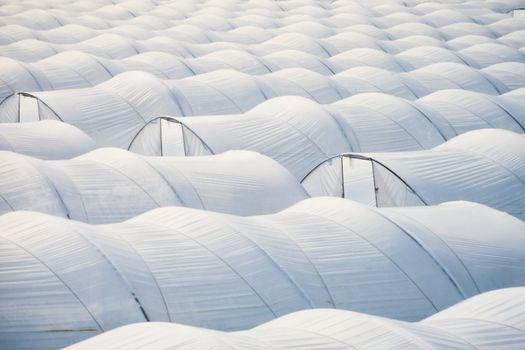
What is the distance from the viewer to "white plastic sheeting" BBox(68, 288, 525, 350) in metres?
9.77

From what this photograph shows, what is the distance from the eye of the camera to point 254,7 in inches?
2510

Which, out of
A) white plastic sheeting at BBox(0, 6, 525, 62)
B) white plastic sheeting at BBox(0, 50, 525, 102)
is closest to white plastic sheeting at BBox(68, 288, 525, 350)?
white plastic sheeting at BBox(0, 50, 525, 102)

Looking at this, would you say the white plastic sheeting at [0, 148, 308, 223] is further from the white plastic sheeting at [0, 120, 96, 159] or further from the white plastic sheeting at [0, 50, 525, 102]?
the white plastic sheeting at [0, 50, 525, 102]

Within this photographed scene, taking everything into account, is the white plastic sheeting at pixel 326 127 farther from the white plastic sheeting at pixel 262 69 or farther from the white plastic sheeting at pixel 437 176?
the white plastic sheeting at pixel 262 69

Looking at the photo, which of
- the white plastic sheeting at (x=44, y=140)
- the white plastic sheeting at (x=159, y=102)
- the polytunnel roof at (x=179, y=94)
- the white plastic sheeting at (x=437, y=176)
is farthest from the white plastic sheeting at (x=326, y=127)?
the white plastic sheeting at (x=437, y=176)

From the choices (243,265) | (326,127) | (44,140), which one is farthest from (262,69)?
(243,265)

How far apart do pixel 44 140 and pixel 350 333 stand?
50.7 feet

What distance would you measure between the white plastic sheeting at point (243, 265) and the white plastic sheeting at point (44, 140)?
309 inches

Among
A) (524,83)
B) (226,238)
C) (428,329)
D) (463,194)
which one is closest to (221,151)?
(463,194)

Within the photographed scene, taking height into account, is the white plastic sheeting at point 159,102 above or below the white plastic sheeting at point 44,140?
below

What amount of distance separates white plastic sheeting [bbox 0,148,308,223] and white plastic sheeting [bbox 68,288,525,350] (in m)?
9.06

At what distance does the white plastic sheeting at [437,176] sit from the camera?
2134 cm

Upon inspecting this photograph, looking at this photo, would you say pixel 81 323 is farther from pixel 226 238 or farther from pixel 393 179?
pixel 393 179

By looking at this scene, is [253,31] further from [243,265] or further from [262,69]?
[243,265]
